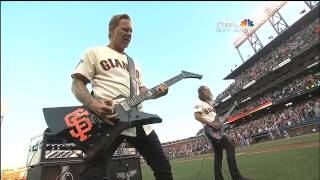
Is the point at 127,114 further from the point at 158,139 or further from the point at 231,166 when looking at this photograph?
the point at 231,166

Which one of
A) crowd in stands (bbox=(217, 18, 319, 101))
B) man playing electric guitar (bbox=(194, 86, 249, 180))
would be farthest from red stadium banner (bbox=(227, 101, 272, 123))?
man playing electric guitar (bbox=(194, 86, 249, 180))

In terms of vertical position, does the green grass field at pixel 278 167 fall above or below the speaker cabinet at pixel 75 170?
below

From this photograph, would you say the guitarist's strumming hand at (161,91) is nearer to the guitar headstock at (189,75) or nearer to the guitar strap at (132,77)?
the guitar strap at (132,77)

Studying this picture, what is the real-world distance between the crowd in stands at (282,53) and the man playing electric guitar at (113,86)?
28.5 metres

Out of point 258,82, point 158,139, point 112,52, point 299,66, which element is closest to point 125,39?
point 112,52

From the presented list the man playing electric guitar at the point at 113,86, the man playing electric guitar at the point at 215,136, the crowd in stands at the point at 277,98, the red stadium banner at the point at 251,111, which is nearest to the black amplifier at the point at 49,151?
the man playing electric guitar at the point at 215,136

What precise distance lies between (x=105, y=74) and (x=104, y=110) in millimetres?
468

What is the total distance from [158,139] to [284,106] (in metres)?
40.1

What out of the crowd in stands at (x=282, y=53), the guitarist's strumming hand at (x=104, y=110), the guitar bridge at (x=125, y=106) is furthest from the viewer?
the crowd in stands at (x=282, y=53)

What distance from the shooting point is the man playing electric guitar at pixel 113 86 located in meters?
2.46

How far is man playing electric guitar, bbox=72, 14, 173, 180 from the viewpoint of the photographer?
2.46m

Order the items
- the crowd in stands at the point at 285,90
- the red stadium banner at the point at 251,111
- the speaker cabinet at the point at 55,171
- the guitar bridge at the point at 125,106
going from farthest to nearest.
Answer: the red stadium banner at the point at 251,111 < the crowd in stands at the point at 285,90 < the speaker cabinet at the point at 55,171 < the guitar bridge at the point at 125,106

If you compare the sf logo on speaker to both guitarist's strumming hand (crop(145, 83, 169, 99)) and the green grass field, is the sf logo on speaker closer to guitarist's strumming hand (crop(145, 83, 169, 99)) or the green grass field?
guitarist's strumming hand (crop(145, 83, 169, 99))

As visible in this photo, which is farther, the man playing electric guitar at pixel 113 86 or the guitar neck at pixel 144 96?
the guitar neck at pixel 144 96
